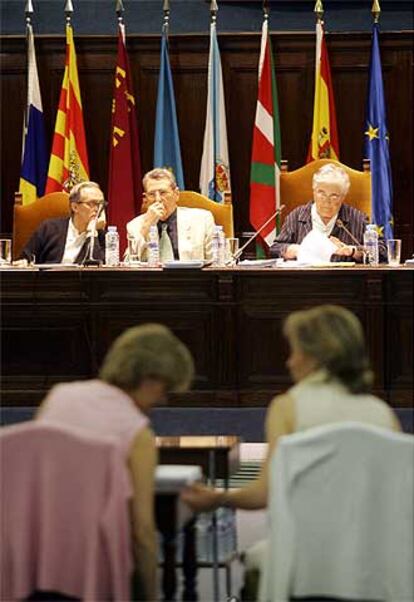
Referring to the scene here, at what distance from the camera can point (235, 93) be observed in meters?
9.94

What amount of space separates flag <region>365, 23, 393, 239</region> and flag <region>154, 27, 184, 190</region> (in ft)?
4.40

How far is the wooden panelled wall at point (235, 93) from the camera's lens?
985 cm

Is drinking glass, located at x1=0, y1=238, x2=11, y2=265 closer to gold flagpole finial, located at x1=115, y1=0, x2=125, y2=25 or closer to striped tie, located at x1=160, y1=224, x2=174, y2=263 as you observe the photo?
striped tie, located at x1=160, y1=224, x2=174, y2=263

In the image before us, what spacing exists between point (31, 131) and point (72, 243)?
2.08 meters

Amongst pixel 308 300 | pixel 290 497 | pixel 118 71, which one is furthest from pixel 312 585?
pixel 118 71

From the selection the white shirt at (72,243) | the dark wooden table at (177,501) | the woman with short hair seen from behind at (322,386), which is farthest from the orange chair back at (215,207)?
the woman with short hair seen from behind at (322,386)

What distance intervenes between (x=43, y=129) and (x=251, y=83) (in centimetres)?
154

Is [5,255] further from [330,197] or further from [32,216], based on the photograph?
[330,197]

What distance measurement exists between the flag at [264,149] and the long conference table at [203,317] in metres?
2.77

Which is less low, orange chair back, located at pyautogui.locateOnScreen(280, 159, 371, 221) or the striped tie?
orange chair back, located at pyautogui.locateOnScreen(280, 159, 371, 221)

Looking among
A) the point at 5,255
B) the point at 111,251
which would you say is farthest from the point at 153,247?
the point at 5,255

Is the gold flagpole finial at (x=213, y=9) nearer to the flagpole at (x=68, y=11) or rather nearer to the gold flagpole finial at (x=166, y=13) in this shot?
the gold flagpole finial at (x=166, y=13)

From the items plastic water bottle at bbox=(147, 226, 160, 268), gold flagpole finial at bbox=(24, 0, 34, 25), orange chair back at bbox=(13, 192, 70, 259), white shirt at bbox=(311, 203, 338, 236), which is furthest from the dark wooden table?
gold flagpole finial at bbox=(24, 0, 34, 25)

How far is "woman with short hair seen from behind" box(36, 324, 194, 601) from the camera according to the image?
11.6ft
